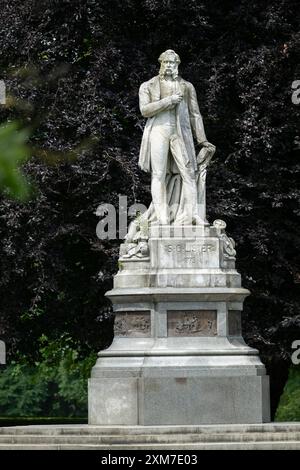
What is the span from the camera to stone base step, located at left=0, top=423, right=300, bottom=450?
15.3 meters

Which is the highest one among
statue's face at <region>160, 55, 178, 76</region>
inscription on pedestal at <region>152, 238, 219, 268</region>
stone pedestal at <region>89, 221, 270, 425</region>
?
statue's face at <region>160, 55, 178, 76</region>

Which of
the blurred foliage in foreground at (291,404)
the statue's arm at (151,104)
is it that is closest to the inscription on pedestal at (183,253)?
the statue's arm at (151,104)

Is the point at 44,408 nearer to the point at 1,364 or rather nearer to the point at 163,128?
the point at 1,364

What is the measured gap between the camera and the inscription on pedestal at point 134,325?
17.7 m

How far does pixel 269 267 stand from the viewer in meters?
24.6

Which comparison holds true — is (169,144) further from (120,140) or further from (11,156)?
(11,156)

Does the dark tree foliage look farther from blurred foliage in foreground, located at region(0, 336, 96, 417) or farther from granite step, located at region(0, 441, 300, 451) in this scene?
blurred foliage in foreground, located at region(0, 336, 96, 417)

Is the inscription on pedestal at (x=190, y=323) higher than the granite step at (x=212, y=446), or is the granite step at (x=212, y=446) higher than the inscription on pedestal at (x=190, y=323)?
the inscription on pedestal at (x=190, y=323)

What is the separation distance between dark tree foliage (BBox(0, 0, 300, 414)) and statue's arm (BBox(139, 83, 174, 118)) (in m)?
5.54

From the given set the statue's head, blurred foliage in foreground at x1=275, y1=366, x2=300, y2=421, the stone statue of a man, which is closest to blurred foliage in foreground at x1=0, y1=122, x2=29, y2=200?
the stone statue of a man

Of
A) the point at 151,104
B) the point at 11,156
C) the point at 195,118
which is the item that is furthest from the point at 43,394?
the point at 11,156

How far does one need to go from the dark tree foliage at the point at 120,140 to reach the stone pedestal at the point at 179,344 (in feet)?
18.8

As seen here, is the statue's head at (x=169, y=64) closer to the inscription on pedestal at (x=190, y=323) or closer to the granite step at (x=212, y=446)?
the inscription on pedestal at (x=190, y=323)

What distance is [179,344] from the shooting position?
17.6 m
